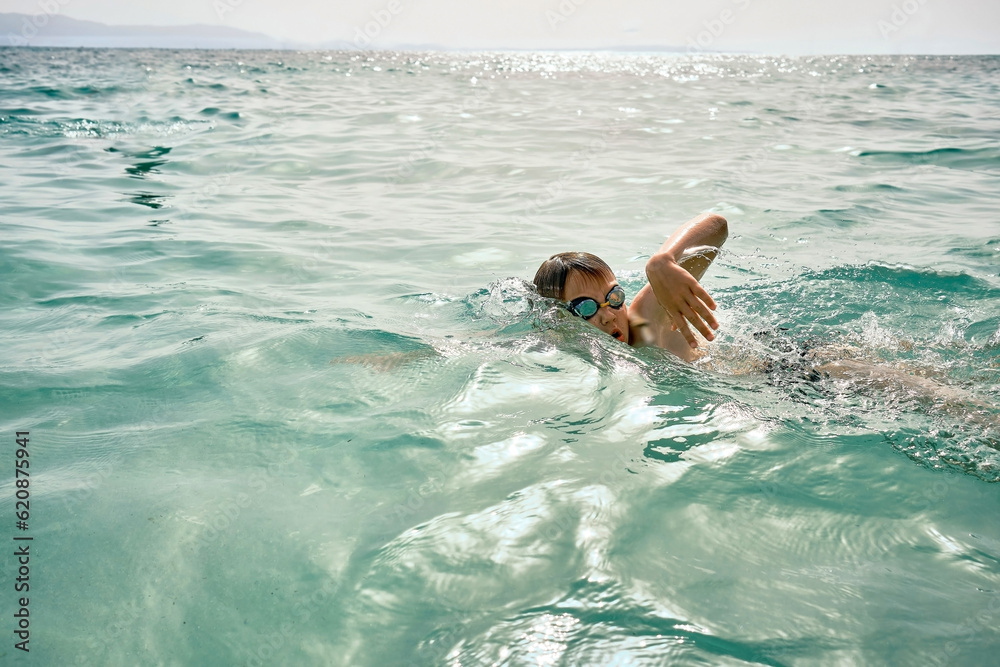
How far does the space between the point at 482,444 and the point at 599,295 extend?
4.42 feet

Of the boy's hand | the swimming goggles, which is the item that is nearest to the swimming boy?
the swimming goggles

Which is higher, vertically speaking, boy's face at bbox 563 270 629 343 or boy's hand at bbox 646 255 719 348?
boy's hand at bbox 646 255 719 348

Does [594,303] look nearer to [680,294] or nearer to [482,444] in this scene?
[680,294]

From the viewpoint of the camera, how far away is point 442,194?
344 inches

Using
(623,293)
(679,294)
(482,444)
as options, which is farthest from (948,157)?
(482,444)

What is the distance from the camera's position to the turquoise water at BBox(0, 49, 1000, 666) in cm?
201

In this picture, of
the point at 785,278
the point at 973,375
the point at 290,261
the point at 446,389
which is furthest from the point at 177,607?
the point at 785,278

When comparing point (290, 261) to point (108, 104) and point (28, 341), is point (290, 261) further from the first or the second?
point (108, 104)

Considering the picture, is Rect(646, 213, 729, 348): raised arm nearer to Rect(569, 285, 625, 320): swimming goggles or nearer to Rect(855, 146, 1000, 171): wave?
Rect(569, 285, 625, 320): swimming goggles

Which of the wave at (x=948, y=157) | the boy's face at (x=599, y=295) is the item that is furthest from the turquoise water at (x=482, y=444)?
the wave at (x=948, y=157)

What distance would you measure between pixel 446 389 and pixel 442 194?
5652mm

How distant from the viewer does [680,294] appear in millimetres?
3141

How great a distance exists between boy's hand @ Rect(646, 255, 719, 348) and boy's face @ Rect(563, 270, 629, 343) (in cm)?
70

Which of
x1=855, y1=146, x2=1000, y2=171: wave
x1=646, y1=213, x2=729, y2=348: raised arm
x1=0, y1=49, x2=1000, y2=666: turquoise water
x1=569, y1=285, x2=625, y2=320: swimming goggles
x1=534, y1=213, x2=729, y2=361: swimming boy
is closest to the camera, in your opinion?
x1=0, y1=49, x2=1000, y2=666: turquoise water
